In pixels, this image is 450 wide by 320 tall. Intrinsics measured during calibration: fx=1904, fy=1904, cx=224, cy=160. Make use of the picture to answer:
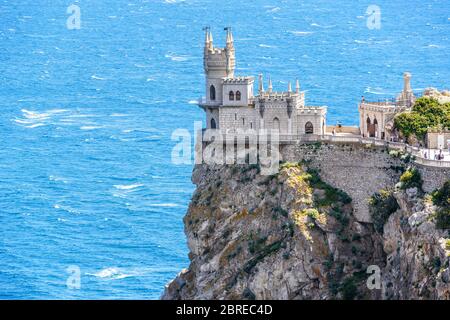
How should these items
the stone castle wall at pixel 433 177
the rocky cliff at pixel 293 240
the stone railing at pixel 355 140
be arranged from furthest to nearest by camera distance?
1. the stone railing at pixel 355 140
2. the rocky cliff at pixel 293 240
3. the stone castle wall at pixel 433 177

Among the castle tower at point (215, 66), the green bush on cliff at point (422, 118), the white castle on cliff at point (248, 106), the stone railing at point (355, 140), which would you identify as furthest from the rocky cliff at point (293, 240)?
the green bush on cliff at point (422, 118)

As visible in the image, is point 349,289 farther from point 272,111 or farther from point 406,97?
point 406,97

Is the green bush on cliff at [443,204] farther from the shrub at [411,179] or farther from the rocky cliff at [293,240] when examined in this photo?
the shrub at [411,179]

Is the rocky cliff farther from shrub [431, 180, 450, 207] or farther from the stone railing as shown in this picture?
the stone railing

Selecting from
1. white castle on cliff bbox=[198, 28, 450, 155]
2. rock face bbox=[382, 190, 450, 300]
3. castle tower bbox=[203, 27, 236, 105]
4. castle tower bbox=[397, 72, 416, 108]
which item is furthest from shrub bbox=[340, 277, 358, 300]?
castle tower bbox=[203, 27, 236, 105]

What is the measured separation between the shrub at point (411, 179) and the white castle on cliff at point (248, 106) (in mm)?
11863

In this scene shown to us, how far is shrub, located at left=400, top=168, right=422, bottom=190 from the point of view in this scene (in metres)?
162

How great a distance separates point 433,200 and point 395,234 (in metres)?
5.04

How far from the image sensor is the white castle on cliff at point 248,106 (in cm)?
17150
